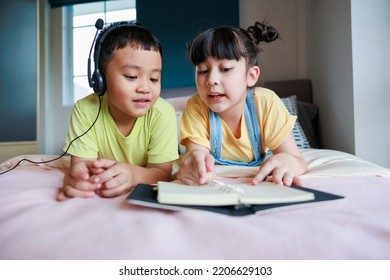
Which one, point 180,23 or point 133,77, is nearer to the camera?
point 133,77

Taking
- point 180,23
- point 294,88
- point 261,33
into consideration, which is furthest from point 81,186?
point 180,23

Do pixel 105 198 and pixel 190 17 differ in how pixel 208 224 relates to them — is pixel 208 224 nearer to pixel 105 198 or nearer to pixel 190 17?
pixel 105 198

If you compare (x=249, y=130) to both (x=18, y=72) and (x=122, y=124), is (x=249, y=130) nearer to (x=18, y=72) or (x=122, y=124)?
(x=122, y=124)

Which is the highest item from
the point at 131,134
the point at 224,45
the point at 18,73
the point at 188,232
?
the point at 18,73

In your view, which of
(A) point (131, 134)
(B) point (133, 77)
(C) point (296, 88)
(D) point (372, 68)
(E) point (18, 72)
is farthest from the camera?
(E) point (18, 72)

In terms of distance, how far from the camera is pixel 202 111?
2.91 ft

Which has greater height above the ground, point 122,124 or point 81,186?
point 122,124

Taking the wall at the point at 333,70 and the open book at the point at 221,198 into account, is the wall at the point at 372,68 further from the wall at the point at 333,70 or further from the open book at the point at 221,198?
A: the open book at the point at 221,198

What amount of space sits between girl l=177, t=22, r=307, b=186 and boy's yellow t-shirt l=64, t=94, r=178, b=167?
0.08 m

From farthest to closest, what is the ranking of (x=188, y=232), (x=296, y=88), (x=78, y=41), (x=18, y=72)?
(x=78, y=41), (x=18, y=72), (x=296, y=88), (x=188, y=232)

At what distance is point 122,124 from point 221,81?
0.30 metres

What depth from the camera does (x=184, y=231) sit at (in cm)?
35

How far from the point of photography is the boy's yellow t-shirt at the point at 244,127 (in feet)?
2.70

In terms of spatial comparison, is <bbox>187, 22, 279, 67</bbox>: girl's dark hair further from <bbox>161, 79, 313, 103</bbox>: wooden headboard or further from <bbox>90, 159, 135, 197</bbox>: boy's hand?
<bbox>161, 79, 313, 103</bbox>: wooden headboard
